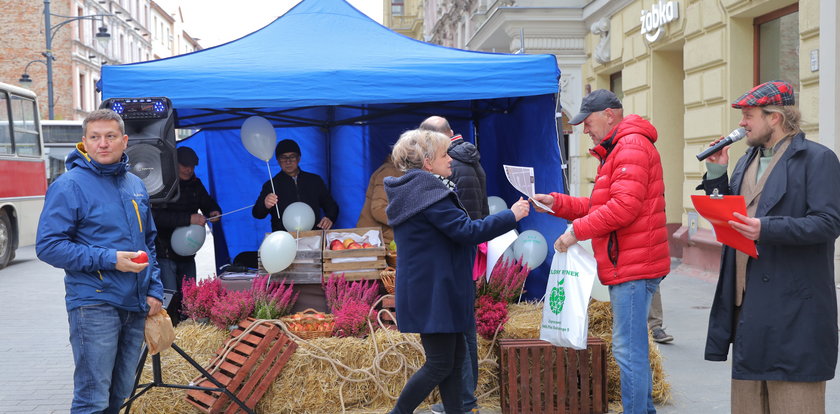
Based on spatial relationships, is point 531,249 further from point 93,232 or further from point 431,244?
point 93,232

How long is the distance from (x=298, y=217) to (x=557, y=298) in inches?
127

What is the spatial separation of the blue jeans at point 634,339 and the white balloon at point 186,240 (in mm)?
3844

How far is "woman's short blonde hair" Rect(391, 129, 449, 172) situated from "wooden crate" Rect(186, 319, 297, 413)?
1618mm

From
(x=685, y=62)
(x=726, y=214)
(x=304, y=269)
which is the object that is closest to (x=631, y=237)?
(x=726, y=214)

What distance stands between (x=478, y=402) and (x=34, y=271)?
36.7 feet

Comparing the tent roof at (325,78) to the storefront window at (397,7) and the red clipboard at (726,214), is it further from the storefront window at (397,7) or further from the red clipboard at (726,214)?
the storefront window at (397,7)

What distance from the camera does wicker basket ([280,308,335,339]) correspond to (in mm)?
5058

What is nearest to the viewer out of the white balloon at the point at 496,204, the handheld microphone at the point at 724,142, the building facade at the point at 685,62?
the handheld microphone at the point at 724,142

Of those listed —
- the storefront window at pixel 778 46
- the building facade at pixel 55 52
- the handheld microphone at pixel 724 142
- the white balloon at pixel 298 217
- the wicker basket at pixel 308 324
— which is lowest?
the wicker basket at pixel 308 324

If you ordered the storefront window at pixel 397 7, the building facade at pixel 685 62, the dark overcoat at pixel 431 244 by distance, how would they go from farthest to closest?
the storefront window at pixel 397 7 → the building facade at pixel 685 62 → the dark overcoat at pixel 431 244

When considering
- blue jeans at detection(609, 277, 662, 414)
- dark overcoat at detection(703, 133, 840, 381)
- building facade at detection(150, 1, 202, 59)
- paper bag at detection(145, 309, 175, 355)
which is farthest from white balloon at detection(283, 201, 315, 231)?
building facade at detection(150, 1, 202, 59)

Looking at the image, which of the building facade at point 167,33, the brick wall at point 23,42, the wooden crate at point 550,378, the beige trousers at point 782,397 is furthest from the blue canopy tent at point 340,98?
the building facade at point 167,33

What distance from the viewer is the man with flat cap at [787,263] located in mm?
3006

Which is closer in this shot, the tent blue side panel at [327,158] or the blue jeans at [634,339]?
the blue jeans at [634,339]
